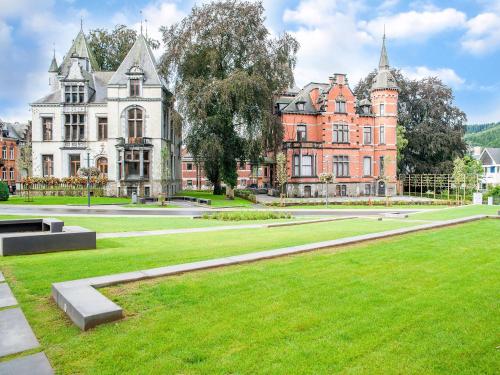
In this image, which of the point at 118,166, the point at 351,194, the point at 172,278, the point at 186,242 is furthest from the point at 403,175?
the point at 172,278

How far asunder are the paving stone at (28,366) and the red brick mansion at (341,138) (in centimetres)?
4418

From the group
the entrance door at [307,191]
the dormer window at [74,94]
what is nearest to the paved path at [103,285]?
the entrance door at [307,191]

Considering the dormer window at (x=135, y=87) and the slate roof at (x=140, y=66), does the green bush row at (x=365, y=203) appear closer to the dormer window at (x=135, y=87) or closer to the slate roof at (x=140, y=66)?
the dormer window at (x=135, y=87)

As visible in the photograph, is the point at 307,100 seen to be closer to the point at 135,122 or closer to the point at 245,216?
the point at 135,122

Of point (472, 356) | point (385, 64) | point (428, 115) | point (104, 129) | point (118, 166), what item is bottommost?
point (472, 356)

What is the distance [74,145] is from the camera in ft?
145

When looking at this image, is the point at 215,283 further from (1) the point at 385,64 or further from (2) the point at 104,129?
(1) the point at 385,64

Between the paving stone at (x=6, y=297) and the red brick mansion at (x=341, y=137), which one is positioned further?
the red brick mansion at (x=341, y=137)

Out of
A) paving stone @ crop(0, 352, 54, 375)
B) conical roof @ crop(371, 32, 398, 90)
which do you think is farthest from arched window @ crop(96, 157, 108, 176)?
paving stone @ crop(0, 352, 54, 375)

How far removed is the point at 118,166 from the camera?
4266 centimetres

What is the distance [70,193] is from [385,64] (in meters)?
40.2

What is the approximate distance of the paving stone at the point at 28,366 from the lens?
164 inches

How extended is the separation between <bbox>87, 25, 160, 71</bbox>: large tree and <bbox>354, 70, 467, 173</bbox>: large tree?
118 ft

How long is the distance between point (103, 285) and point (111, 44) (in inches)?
2265
